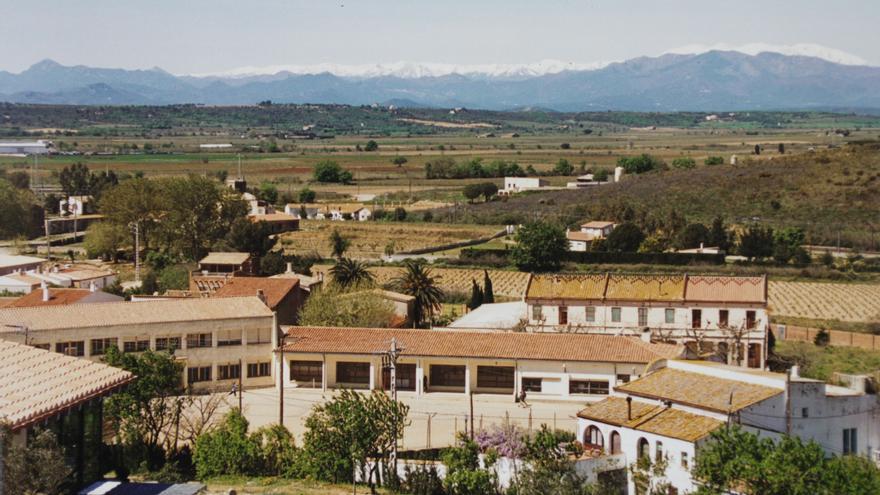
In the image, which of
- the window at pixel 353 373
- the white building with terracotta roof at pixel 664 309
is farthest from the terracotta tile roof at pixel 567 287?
the window at pixel 353 373

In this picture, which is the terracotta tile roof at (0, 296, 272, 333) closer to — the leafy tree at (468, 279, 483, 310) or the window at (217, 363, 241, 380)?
the window at (217, 363, 241, 380)

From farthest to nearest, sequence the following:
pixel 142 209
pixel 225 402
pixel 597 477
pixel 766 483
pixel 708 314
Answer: pixel 142 209 < pixel 708 314 < pixel 225 402 < pixel 597 477 < pixel 766 483

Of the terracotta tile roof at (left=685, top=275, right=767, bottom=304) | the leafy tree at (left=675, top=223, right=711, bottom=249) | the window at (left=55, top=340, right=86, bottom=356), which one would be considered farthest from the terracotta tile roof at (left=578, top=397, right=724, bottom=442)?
the leafy tree at (left=675, top=223, right=711, bottom=249)

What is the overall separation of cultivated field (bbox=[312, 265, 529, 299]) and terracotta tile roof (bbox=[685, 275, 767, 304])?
13.3 meters

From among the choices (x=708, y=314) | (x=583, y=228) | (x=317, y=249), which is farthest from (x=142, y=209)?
(x=708, y=314)

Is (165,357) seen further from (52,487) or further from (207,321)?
(52,487)

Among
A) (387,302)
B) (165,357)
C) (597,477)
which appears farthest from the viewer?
(387,302)

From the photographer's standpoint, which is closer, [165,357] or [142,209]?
[165,357]

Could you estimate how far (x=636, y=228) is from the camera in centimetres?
6875

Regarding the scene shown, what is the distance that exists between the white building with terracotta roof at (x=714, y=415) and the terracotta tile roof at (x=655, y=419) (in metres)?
0.02

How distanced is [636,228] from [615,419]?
41.9 m

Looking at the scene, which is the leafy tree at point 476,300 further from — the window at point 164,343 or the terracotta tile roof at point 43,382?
the terracotta tile roof at point 43,382

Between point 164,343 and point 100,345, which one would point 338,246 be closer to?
point 164,343

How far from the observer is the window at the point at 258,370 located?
3741cm
